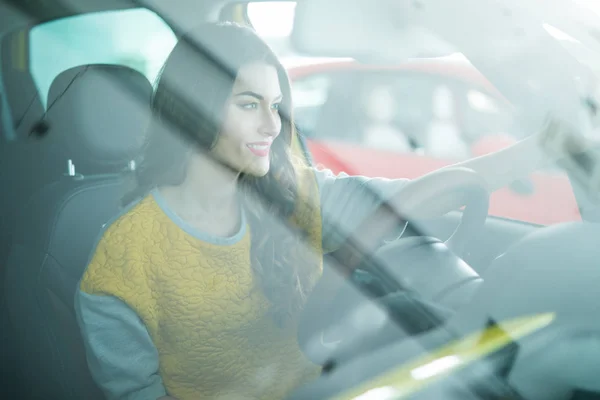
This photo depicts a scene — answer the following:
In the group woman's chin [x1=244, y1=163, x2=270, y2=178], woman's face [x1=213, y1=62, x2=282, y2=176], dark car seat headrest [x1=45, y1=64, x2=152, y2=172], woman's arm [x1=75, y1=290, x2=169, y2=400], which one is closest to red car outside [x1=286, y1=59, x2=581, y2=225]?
woman's face [x1=213, y1=62, x2=282, y2=176]

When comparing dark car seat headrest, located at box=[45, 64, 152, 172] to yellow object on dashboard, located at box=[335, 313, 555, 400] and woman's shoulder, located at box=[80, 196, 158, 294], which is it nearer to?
woman's shoulder, located at box=[80, 196, 158, 294]

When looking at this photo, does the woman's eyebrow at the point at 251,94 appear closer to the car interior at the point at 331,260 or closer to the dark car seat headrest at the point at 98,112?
the car interior at the point at 331,260

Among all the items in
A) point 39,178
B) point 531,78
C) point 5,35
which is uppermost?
point 531,78

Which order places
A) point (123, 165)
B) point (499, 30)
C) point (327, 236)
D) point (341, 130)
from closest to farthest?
point (499, 30) → point (327, 236) → point (123, 165) → point (341, 130)

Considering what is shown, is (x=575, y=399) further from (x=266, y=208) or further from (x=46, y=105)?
(x=46, y=105)

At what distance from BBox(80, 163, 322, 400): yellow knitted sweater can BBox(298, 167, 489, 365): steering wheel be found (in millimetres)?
114

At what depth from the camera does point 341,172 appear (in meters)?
1.42

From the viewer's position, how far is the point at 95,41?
4.54 ft

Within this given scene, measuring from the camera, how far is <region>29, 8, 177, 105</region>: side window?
1.37m

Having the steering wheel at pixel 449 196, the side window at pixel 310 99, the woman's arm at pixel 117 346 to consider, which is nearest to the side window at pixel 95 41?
the side window at pixel 310 99

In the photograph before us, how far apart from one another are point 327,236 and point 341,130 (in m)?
0.47

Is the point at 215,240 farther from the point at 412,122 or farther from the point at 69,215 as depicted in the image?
the point at 412,122

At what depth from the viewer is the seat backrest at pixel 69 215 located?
118cm

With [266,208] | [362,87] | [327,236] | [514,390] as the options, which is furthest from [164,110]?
[514,390]
